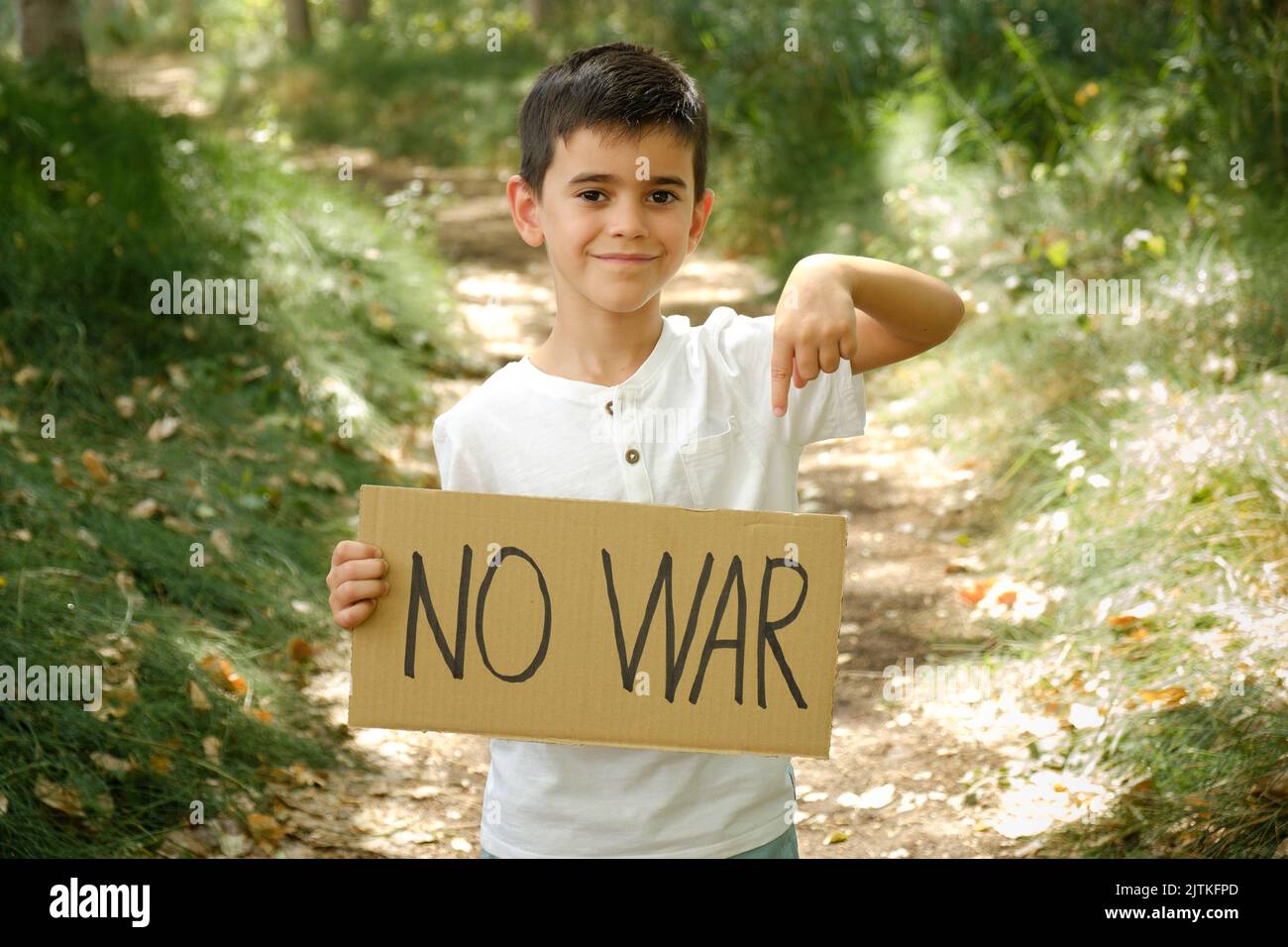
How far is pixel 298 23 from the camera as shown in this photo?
20594mm

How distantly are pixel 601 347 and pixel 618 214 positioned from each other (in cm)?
22

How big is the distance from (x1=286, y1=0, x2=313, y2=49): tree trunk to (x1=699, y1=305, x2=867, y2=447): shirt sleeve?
2005cm

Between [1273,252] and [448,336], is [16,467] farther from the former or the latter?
[1273,252]

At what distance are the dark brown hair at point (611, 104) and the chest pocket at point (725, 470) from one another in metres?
0.41

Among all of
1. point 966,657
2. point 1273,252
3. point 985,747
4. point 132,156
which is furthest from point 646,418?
point 132,156

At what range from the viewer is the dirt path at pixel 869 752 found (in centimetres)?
362

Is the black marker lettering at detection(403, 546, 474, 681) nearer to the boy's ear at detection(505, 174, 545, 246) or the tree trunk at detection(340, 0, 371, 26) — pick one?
the boy's ear at detection(505, 174, 545, 246)

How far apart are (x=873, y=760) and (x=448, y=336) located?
462 centimetres

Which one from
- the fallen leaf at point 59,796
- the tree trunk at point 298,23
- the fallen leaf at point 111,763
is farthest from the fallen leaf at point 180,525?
the tree trunk at point 298,23

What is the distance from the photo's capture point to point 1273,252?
5.32 meters

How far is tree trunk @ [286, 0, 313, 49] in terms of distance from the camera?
20.4 m

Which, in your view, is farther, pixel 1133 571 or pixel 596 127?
pixel 1133 571

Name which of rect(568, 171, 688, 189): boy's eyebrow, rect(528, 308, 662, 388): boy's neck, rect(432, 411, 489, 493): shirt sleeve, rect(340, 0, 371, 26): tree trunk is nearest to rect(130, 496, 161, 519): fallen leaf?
rect(432, 411, 489, 493): shirt sleeve

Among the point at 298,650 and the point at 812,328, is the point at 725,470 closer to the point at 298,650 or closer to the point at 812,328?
the point at 812,328
